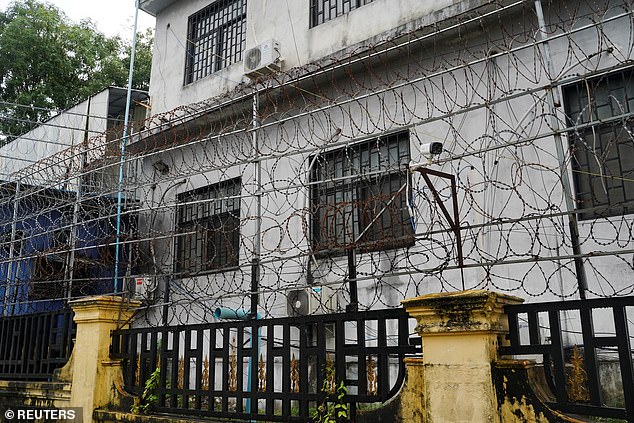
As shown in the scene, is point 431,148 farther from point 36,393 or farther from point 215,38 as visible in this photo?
point 215,38

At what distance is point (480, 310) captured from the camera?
313cm

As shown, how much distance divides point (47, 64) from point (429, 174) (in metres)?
15.9

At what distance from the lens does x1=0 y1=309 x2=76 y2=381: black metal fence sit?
6.02 meters

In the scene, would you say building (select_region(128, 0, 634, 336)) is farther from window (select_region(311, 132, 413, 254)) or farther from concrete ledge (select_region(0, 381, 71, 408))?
concrete ledge (select_region(0, 381, 71, 408))

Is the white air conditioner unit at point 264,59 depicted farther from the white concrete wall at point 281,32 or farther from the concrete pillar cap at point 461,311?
the concrete pillar cap at point 461,311

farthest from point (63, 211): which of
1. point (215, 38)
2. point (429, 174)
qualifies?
point (429, 174)

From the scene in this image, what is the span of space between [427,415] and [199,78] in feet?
29.0

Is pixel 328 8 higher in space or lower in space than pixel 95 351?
higher

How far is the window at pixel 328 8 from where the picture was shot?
8.41 meters

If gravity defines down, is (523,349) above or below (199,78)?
below

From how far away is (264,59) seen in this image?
348 inches

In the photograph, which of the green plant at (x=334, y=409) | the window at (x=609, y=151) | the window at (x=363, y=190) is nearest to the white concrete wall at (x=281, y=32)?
the window at (x=363, y=190)

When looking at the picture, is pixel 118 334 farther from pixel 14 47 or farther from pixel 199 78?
pixel 14 47

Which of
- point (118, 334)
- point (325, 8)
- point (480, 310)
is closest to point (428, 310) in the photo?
point (480, 310)
